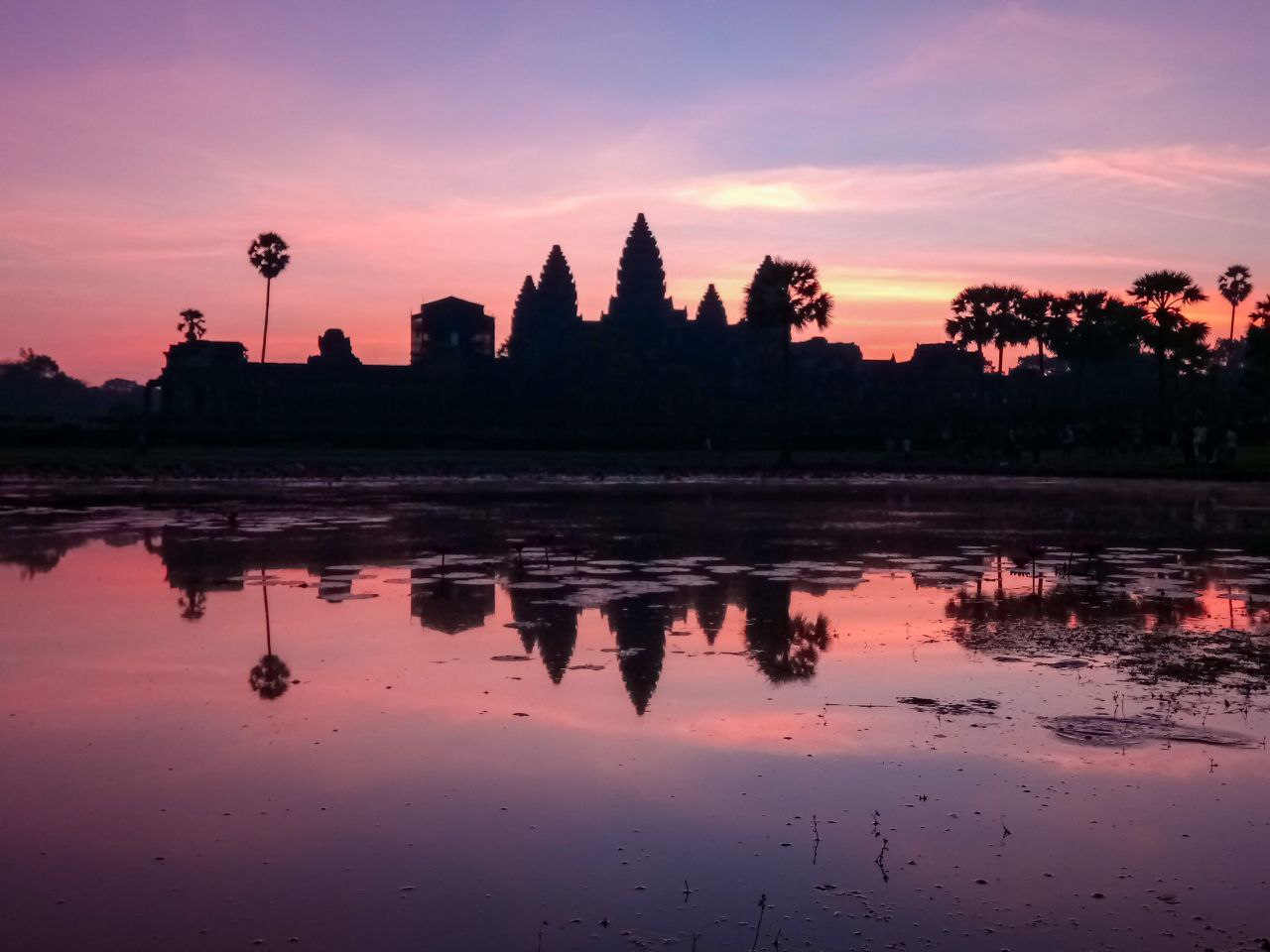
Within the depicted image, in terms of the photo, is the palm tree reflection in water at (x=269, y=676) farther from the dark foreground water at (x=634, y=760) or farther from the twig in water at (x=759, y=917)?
the twig in water at (x=759, y=917)

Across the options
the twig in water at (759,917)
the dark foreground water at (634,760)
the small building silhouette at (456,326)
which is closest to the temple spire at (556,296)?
the small building silhouette at (456,326)

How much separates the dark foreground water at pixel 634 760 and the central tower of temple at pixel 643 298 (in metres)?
83.6

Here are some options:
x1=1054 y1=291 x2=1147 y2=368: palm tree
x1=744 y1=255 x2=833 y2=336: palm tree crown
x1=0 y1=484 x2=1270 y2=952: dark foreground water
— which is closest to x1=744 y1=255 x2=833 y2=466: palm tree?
x1=744 y1=255 x2=833 y2=336: palm tree crown

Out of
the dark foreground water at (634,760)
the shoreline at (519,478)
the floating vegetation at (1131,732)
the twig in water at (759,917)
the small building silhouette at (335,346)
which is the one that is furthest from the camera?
the small building silhouette at (335,346)

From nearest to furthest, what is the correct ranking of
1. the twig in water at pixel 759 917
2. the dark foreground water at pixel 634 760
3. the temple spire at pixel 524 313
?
the twig in water at pixel 759 917 → the dark foreground water at pixel 634 760 → the temple spire at pixel 524 313

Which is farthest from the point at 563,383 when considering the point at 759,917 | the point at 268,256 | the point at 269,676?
the point at 759,917

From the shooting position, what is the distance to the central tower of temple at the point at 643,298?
9881cm

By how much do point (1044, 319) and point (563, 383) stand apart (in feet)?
96.4

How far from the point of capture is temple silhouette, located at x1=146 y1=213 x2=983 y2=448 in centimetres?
6569

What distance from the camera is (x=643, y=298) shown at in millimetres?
100250

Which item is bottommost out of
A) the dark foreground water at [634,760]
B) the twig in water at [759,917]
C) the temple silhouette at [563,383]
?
the twig in water at [759,917]

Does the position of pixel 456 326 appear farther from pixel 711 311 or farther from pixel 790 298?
pixel 790 298

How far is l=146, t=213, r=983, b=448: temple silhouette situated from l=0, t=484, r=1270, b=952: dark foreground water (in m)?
43.8

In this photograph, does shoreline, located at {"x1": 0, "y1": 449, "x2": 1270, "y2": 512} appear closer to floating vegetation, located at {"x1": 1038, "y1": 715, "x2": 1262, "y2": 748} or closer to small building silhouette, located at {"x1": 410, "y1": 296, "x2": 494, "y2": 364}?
floating vegetation, located at {"x1": 1038, "y1": 715, "x2": 1262, "y2": 748}
